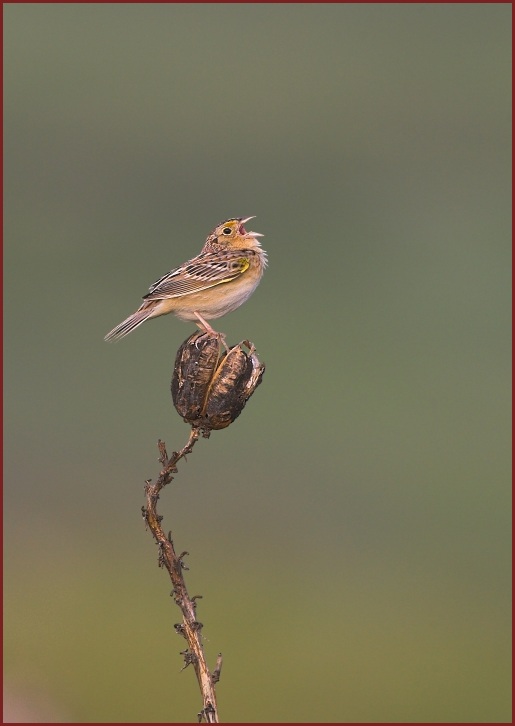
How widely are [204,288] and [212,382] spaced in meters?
2.71

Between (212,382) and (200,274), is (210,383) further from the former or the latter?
(200,274)

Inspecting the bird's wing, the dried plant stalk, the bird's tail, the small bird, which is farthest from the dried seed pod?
the bird's wing

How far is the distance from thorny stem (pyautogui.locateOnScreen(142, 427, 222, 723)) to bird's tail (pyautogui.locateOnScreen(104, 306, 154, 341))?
2.90m

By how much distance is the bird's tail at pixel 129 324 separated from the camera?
6.23 metres

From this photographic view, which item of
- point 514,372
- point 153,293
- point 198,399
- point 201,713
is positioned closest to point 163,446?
point 198,399

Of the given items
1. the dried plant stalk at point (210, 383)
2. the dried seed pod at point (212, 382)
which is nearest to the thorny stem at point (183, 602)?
the dried plant stalk at point (210, 383)

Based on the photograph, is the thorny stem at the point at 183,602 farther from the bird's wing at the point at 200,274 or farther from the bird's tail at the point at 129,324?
the bird's wing at the point at 200,274

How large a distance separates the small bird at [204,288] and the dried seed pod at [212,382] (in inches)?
85.7

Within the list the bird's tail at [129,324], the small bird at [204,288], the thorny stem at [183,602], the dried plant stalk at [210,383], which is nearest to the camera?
the thorny stem at [183,602]

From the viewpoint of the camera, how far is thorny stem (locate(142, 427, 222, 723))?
2.80 meters

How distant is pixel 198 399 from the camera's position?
13.9ft

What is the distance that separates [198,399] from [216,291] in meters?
2.84

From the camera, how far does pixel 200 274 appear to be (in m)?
7.07

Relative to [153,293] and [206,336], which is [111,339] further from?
[206,336]
